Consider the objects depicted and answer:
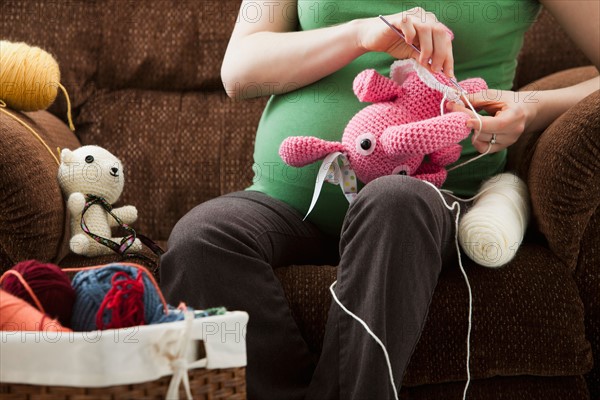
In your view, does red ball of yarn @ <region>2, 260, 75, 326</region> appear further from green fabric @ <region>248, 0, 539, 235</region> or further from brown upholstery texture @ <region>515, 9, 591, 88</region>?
brown upholstery texture @ <region>515, 9, 591, 88</region>

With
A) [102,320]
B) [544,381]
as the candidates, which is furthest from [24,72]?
[544,381]

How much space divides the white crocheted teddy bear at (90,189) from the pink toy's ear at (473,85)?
1.85 ft

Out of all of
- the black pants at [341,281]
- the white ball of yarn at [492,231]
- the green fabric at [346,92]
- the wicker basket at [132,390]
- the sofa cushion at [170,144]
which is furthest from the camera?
the sofa cushion at [170,144]

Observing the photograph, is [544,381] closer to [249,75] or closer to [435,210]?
[435,210]

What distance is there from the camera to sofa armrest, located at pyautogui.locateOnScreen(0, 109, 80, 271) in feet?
3.49

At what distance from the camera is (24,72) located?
1240 mm

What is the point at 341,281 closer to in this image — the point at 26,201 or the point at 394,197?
the point at 394,197

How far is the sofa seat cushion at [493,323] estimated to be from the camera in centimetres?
101

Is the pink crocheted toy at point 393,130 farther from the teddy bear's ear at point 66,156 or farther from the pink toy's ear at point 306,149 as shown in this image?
the teddy bear's ear at point 66,156

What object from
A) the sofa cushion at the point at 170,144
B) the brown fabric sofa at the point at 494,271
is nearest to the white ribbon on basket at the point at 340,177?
the brown fabric sofa at the point at 494,271

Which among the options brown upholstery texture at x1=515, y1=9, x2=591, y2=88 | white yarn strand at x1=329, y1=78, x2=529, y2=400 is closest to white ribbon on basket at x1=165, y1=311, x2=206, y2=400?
white yarn strand at x1=329, y1=78, x2=529, y2=400

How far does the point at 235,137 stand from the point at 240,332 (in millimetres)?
851

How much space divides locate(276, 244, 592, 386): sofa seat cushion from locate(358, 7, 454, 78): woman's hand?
287 millimetres

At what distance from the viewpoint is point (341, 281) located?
932mm
